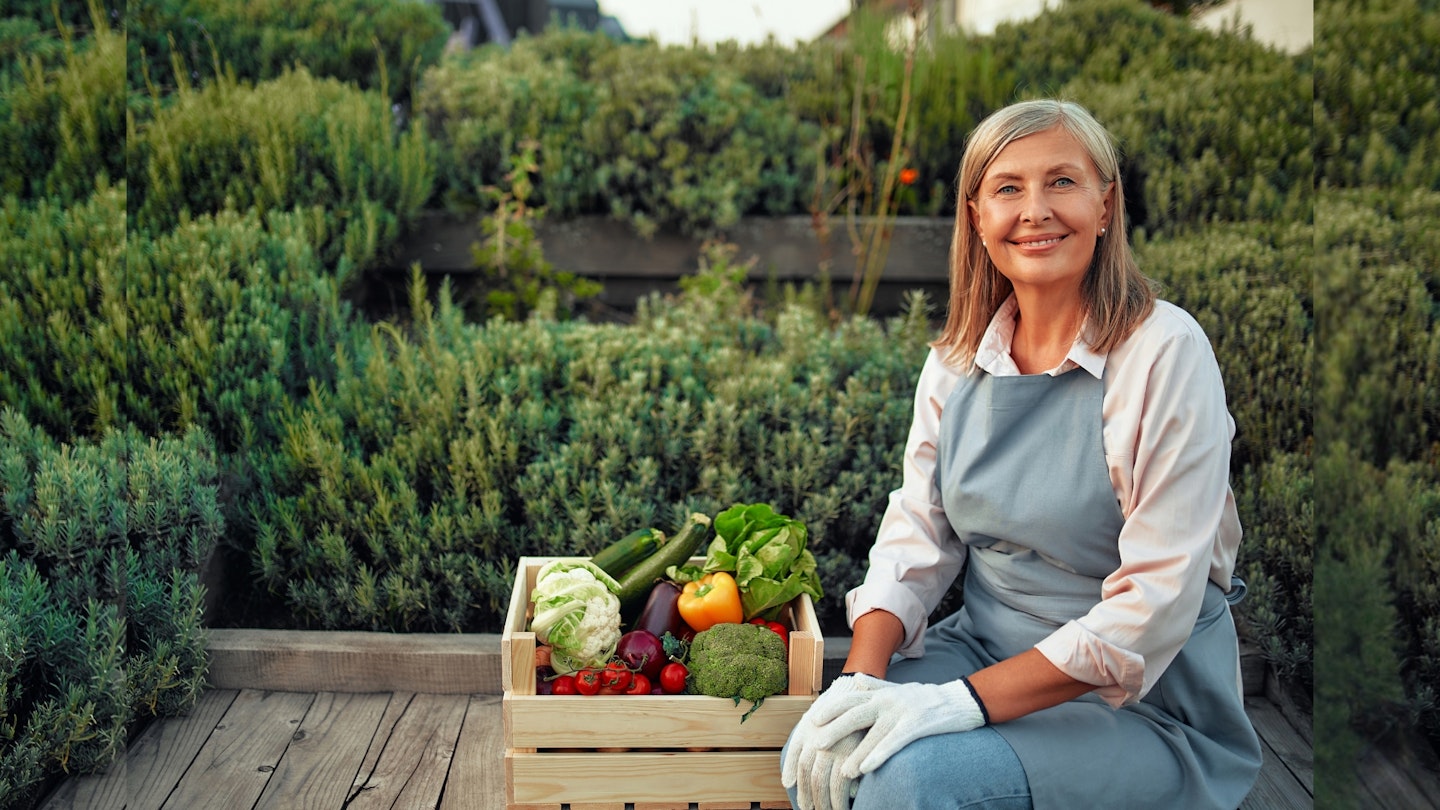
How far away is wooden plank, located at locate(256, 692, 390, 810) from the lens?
2.32 meters

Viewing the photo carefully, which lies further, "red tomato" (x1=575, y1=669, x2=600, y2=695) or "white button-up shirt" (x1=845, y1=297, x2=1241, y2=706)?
"red tomato" (x1=575, y1=669, x2=600, y2=695)

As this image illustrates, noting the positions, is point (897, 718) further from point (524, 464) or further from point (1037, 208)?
point (524, 464)

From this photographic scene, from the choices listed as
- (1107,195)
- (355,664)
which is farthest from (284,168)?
(1107,195)

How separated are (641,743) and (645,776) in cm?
7

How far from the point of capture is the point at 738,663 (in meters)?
1.91

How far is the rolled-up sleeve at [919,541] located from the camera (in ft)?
6.81

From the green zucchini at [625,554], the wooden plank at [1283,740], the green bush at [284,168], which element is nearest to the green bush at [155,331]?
the green bush at [284,168]

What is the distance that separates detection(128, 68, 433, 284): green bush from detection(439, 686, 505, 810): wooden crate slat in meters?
1.87

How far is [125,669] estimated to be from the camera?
2.49m

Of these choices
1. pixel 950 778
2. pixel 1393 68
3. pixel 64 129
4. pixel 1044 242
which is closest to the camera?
pixel 1393 68

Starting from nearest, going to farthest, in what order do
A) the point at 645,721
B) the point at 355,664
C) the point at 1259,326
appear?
the point at 645,721
the point at 355,664
the point at 1259,326

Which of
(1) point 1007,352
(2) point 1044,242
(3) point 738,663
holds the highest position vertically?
(2) point 1044,242

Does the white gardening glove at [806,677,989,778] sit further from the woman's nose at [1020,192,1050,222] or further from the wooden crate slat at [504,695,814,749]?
the woman's nose at [1020,192,1050,222]

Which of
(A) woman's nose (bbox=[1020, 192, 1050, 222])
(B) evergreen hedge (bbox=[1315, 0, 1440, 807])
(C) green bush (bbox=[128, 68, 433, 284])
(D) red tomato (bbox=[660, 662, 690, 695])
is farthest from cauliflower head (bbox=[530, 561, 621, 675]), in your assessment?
(C) green bush (bbox=[128, 68, 433, 284])
